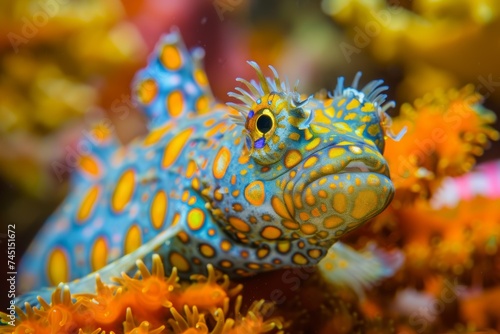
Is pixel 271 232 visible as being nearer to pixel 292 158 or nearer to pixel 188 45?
pixel 292 158

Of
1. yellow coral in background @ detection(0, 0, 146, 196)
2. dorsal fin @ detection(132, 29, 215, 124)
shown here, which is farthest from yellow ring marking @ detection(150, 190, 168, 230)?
yellow coral in background @ detection(0, 0, 146, 196)

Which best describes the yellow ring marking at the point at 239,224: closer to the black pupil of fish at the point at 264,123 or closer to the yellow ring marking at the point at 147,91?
the black pupil of fish at the point at 264,123

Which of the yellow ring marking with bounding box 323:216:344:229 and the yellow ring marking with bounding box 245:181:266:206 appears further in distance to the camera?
the yellow ring marking with bounding box 245:181:266:206

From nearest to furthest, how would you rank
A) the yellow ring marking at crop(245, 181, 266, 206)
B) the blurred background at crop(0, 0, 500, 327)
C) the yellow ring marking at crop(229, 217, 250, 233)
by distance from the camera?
1. the yellow ring marking at crop(245, 181, 266, 206)
2. the yellow ring marking at crop(229, 217, 250, 233)
3. the blurred background at crop(0, 0, 500, 327)

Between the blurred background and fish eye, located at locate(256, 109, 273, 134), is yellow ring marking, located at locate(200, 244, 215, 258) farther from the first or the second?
the blurred background

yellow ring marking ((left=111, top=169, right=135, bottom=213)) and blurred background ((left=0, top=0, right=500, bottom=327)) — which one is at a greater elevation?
blurred background ((left=0, top=0, right=500, bottom=327))

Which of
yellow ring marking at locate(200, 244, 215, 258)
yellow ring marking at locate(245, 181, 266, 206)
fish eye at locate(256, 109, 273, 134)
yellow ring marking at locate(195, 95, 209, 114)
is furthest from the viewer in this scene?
yellow ring marking at locate(195, 95, 209, 114)

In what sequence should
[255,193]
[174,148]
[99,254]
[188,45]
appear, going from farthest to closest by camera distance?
[188,45] < [99,254] < [174,148] < [255,193]

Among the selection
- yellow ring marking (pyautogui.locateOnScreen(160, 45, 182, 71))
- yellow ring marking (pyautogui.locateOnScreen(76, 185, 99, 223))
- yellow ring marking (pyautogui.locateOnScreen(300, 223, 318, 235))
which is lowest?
yellow ring marking (pyautogui.locateOnScreen(300, 223, 318, 235))

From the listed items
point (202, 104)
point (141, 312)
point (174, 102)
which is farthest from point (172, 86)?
point (141, 312)
